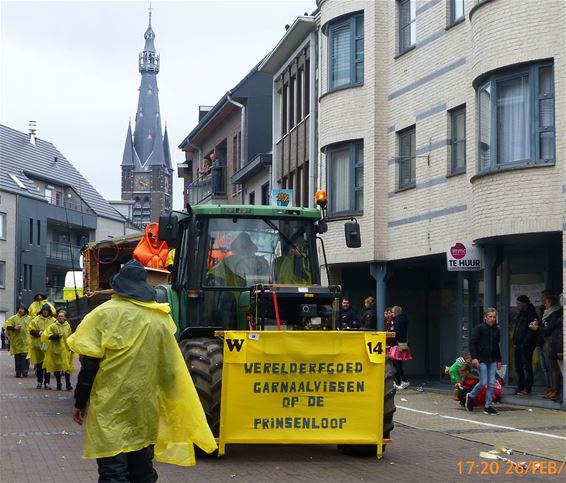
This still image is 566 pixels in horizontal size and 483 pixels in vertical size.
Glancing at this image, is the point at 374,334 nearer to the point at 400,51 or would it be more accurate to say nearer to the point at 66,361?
the point at 66,361

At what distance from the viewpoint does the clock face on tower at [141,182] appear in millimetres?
163250

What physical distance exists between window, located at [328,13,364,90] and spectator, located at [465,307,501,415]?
10116 mm

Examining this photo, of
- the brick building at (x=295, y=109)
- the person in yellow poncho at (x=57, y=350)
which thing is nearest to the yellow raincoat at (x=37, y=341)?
the person in yellow poncho at (x=57, y=350)

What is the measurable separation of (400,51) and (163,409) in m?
18.5

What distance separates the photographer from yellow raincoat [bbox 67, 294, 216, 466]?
24.1 ft

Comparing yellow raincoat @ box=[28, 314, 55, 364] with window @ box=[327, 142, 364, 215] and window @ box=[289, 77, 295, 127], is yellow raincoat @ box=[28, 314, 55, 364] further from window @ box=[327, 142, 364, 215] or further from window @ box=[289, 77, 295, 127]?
window @ box=[289, 77, 295, 127]

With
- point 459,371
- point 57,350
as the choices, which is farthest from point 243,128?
point 459,371

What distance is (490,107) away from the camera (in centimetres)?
1958

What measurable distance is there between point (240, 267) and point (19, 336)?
1593 centimetres

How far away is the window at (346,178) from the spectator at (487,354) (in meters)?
9.03

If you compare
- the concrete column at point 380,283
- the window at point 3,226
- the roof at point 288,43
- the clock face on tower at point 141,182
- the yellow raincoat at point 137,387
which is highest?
the clock face on tower at point 141,182

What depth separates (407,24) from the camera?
82.4ft

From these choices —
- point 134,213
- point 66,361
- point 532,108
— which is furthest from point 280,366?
point 134,213

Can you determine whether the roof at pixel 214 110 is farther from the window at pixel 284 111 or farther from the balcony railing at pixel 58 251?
the balcony railing at pixel 58 251
